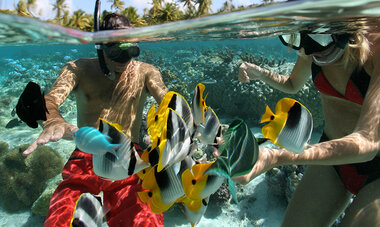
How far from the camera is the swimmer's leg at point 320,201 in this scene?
10.3 ft

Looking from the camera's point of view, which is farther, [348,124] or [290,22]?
[290,22]

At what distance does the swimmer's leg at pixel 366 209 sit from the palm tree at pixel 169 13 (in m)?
3.76

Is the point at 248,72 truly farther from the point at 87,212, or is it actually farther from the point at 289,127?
the point at 87,212

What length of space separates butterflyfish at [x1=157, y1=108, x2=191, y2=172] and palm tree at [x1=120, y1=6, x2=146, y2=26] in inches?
128

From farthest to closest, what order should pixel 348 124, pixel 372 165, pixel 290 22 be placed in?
1. pixel 290 22
2. pixel 348 124
3. pixel 372 165

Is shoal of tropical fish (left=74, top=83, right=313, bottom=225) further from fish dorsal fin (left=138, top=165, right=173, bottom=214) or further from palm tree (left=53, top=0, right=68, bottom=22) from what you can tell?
palm tree (left=53, top=0, right=68, bottom=22)

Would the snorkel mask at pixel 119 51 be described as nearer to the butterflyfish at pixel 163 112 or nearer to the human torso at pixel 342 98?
the butterflyfish at pixel 163 112

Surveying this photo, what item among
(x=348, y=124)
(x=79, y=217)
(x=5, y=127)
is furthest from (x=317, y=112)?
(x=5, y=127)

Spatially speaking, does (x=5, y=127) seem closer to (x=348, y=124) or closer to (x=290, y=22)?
(x=290, y=22)

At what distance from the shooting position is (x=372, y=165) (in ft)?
9.13

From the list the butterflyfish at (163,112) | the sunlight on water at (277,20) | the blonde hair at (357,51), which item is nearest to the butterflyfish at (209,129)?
the butterflyfish at (163,112)

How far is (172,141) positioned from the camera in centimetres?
157

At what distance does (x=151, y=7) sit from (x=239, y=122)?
3333 mm

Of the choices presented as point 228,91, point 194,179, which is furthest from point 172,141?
point 228,91
